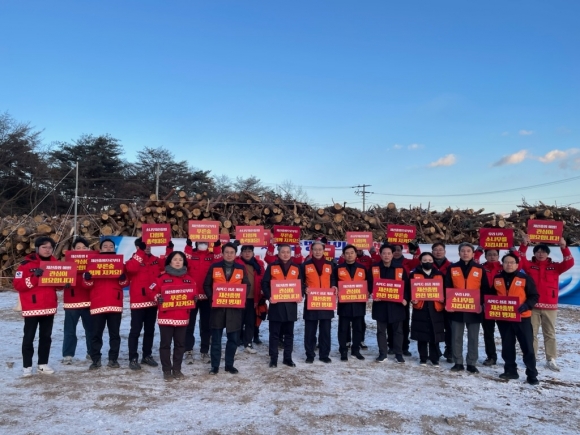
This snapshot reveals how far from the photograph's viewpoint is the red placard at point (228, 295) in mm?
5879

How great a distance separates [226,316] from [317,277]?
1611 millimetres

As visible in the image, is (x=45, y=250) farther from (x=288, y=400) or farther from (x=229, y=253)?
(x=288, y=400)

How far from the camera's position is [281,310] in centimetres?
632

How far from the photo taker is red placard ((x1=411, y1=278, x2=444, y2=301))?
253 inches

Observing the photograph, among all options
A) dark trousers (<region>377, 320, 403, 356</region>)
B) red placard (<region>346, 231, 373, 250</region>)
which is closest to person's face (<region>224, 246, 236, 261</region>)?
dark trousers (<region>377, 320, 403, 356</region>)

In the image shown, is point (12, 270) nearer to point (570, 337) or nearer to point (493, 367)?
point (493, 367)

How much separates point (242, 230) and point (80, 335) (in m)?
3.67

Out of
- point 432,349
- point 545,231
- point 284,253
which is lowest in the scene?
point 432,349

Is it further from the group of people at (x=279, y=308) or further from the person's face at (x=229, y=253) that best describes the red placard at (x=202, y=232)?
the person's face at (x=229, y=253)

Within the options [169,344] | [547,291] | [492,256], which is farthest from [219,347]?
[547,291]

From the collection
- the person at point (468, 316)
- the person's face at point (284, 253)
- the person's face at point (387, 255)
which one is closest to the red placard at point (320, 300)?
the person's face at point (284, 253)

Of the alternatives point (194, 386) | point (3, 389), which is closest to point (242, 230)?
point (194, 386)

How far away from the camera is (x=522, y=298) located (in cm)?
598

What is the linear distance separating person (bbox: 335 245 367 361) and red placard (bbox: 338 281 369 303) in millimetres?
98
